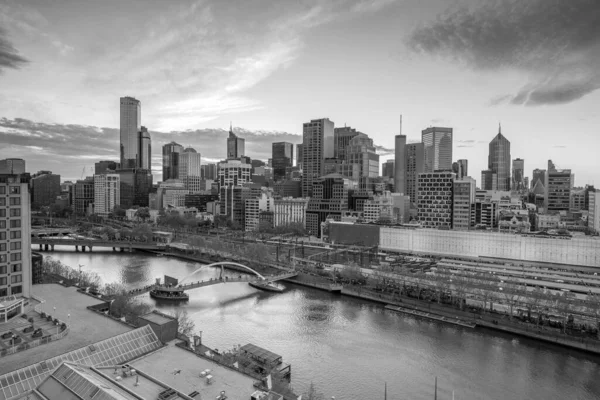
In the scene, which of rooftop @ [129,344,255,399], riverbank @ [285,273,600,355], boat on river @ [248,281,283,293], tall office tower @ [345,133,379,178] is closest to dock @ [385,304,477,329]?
riverbank @ [285,273,600,355]

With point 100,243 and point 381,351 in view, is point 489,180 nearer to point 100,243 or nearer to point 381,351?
point 100,243

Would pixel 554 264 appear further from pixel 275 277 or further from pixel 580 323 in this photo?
pixel 275 277

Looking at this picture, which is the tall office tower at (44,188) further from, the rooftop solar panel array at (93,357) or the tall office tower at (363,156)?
the rooftop solar panel array at (93,357)

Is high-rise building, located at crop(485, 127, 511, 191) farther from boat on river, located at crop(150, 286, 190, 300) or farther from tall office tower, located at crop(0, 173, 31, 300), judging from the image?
tall office tower, located at crop(0, 173, 31, 300)

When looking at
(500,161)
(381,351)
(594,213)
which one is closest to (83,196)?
(381,351)

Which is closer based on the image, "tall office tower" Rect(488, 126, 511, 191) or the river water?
the river water
